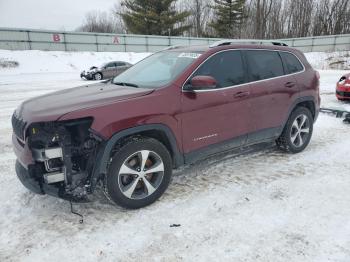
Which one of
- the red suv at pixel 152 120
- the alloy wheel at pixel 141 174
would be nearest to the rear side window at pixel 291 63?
the red suv at pixel 152 120

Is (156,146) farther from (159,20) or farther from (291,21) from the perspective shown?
(291,21)

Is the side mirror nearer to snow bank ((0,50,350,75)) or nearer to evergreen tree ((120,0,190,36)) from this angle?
snow bank ((0,50,350,75))

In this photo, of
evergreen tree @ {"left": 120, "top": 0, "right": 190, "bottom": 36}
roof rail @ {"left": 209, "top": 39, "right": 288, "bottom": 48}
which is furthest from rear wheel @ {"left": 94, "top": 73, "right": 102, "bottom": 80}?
evergreen tree @ {"left": 120, "top": 0, "right": 190, "bottom": 36}

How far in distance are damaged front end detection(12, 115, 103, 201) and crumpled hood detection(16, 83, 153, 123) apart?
11 cm

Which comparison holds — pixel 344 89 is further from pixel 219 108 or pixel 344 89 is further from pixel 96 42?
pixel 96 42

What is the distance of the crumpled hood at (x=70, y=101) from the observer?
3093 millimetres

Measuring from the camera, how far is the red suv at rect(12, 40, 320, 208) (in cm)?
311

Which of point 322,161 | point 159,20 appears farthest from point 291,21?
point 322,161

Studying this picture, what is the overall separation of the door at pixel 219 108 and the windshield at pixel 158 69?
0.24 metres

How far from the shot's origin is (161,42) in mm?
34375

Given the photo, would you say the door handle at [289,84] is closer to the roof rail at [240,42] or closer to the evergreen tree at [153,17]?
the roof rail at [240,42]

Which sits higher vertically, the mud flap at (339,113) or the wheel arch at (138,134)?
the wheel arch at (138,134)

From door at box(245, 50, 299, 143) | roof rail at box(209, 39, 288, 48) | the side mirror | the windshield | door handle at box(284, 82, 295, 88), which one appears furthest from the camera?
door handle at box(284, 82, 295, 88)

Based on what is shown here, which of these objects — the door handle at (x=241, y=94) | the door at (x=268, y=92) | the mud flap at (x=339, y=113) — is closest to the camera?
the door handle at (x=241, y=94)
